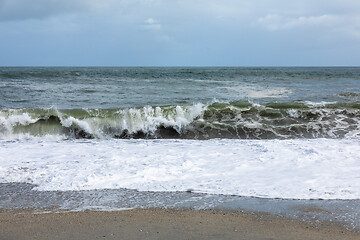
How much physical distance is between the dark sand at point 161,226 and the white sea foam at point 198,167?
84cm

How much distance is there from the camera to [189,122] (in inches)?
429

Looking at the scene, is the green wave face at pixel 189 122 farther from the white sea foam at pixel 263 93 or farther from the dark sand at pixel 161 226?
the dark sand at pixel 161 226

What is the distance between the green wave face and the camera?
32.9 feet

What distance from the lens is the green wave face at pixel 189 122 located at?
10031 millimetres

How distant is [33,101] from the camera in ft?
47.3

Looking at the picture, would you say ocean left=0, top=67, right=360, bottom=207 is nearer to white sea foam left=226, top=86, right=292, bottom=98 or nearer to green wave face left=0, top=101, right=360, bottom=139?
green wave face left=0, top=101, right=360, bottom=139

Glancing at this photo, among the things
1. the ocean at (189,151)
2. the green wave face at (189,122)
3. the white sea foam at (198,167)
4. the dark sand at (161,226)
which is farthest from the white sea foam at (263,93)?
the dark sand at (161,226)

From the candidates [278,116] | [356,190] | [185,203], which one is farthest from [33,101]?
[356,190]

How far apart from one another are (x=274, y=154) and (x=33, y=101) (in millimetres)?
11031

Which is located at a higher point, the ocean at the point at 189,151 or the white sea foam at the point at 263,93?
the white sea foam at the point at 263,93

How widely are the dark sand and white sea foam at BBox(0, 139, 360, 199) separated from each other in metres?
0.84

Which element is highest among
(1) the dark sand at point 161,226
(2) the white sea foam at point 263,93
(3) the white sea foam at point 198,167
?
(2) the white sea foam at point 263,93

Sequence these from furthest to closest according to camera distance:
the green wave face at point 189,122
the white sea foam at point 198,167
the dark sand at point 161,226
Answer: the green wave face at point 189,122, the white sea foam at point 198,167, the dark sand at point 161,226

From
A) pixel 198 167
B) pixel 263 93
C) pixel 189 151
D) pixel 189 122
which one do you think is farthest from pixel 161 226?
pixel 263 93
